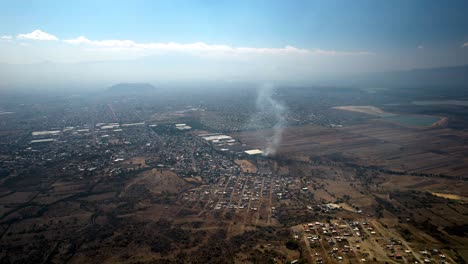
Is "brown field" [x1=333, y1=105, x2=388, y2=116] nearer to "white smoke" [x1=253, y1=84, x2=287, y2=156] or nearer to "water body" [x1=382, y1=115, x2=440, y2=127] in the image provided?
"water body" [x1=382, y1=115, x2=440, y2=127]

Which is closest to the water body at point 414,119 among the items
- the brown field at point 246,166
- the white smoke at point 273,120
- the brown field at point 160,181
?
the white smoke at point 273,120

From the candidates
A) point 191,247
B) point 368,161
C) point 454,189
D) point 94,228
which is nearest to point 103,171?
point 94,228

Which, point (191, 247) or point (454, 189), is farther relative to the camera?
point (454, 189)

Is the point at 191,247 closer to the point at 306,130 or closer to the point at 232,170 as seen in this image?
the point at 232,170

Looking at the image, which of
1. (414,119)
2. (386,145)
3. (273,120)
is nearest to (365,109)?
(414,119)

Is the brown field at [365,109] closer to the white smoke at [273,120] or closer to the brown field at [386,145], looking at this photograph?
the white smoke at [273,120]
